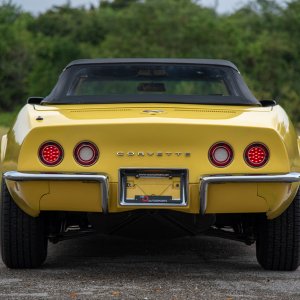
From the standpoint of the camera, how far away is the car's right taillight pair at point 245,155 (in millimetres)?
5574

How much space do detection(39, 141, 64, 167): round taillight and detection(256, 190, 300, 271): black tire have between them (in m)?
1.35

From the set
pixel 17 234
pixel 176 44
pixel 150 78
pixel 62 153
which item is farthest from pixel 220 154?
pixel 176 44

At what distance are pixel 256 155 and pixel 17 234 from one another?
1.51 m

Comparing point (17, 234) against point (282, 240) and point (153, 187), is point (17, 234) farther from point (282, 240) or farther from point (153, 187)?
point (282, 240)

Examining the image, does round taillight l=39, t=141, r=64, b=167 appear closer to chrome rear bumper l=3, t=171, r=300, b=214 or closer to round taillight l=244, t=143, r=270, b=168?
chrome rear bumper l=3, t=171, r=300, b=214

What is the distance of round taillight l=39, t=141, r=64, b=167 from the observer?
559 cm

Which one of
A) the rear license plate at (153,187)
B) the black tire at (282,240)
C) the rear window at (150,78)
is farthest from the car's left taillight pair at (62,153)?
the black tire at (282,240)

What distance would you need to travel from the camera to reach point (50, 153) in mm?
5609

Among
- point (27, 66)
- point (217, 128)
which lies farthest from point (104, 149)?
point (27, 66)

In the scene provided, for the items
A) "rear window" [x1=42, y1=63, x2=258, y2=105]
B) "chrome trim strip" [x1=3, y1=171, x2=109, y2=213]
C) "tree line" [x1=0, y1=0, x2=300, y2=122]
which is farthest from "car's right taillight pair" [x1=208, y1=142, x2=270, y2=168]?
"tree line" [x1=0, y1=0, x2=300, y2=122]

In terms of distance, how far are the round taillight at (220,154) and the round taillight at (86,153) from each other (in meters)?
0.64

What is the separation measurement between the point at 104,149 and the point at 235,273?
3.87 feet

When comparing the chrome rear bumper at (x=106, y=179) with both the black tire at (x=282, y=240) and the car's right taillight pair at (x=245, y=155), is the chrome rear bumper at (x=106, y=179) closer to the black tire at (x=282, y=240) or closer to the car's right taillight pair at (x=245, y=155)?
the car's right taillight pair at (x=245, y=155)

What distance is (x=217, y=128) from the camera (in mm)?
5582
